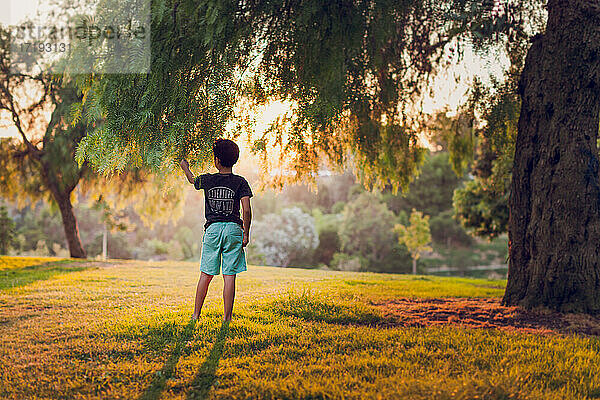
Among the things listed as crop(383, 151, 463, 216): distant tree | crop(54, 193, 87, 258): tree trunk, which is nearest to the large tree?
crop(54, 193, 87, 258): tree trunk

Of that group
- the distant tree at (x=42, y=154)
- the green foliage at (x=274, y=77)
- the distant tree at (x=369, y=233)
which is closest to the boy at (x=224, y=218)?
the green foliage at (x=274, y=77)

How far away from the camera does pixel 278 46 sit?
15.4 feet

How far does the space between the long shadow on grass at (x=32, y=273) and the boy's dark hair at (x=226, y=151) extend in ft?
15.7

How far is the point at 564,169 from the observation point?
5328 millimetres

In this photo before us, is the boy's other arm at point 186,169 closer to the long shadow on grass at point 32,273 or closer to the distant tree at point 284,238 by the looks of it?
the long shadow on grass at point 32,273

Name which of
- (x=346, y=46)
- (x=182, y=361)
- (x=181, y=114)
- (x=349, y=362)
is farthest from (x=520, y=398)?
(x=346, y=46)

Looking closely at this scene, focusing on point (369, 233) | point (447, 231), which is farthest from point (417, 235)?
point (447, 231)

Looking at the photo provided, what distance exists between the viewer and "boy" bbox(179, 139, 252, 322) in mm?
4156

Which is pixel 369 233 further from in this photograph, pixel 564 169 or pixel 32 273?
pixel 564 169

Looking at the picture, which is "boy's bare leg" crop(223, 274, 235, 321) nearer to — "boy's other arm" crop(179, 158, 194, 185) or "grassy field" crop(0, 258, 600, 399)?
"grassy field" crop(0, 258, 600, 399)

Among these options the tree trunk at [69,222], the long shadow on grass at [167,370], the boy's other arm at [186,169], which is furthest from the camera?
the tree trunk at [69,222]

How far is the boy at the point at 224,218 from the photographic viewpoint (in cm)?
416

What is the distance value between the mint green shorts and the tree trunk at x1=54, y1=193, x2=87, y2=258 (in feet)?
36.7

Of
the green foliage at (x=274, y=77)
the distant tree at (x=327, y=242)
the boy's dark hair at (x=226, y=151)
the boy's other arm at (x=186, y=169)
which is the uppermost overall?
the green foliage at (x=274, y=77)
